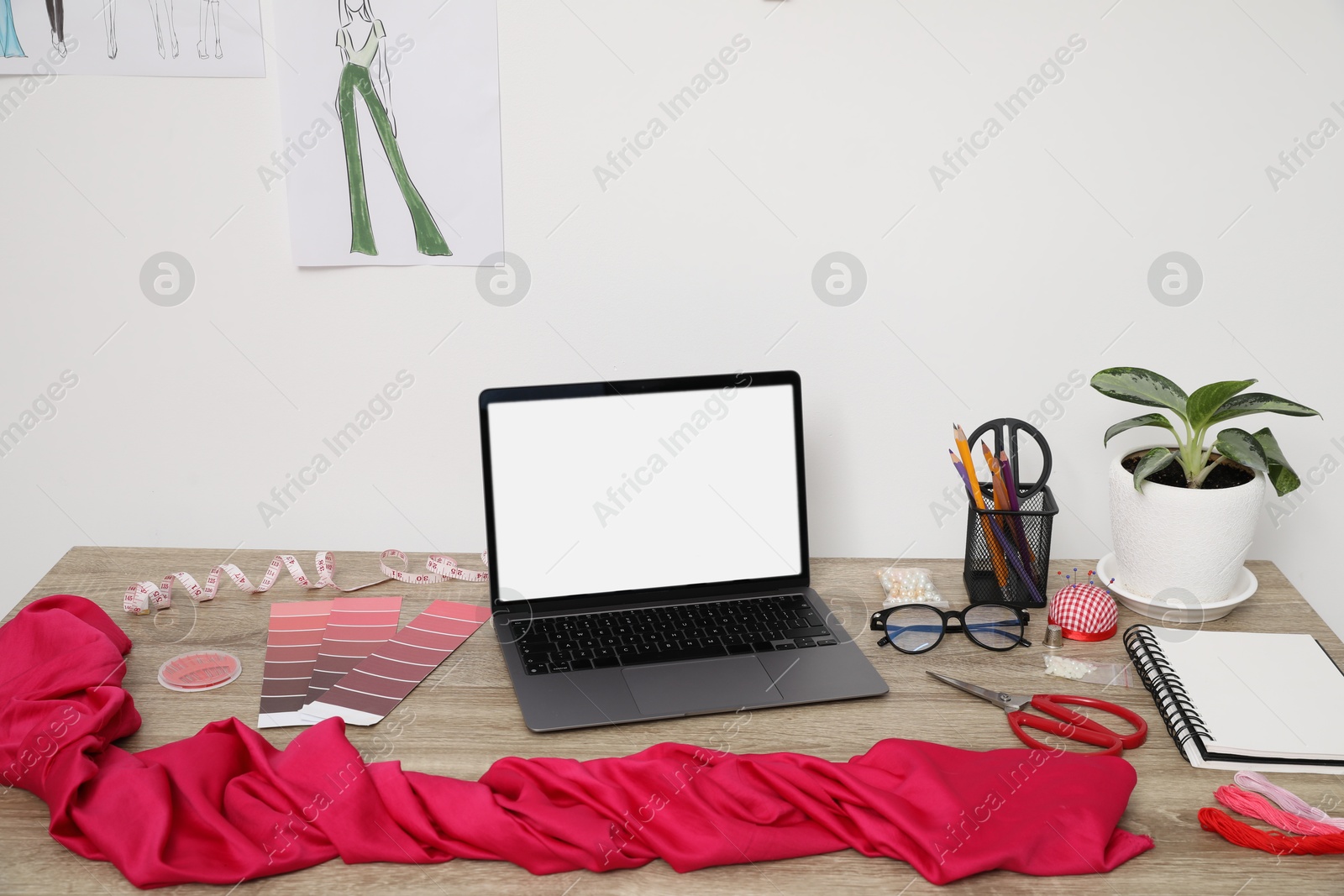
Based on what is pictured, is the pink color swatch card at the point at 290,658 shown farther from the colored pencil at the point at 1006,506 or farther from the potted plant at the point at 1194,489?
the potted plant at the point at 1194,489

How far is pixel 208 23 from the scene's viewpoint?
1.17m

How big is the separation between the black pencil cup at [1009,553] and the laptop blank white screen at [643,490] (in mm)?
207

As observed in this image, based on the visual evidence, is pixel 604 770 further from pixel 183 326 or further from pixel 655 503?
pixel 183 326

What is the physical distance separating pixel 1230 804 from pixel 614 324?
83 centimetres

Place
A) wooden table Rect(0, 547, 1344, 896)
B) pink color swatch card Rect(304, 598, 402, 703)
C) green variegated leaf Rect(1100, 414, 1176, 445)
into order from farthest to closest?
green variegated leaf Rect(1100, 414, 1176, 445)
pink color swatch card Rect(304, 598, 402, 703)
wooden table Rect(0, 547, 1344, 896)

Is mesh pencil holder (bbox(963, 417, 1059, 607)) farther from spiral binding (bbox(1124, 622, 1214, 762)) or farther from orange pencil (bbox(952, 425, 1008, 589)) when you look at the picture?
spiral binding (bbox(1124, 622, 1214, 762))

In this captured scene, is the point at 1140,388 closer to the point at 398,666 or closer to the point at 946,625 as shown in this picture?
the point at 946,625

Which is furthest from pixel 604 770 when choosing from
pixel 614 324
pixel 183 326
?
pixel 183 326

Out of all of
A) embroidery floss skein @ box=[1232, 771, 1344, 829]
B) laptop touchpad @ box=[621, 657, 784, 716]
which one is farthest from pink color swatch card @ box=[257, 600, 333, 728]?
embroidery floss skein @ box=[1232, 771, 1344, 829]

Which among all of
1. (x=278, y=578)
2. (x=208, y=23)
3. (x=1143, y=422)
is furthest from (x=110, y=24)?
(x=1143, y=422)

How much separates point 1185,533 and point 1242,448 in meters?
0.11

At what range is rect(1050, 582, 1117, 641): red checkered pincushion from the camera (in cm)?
107

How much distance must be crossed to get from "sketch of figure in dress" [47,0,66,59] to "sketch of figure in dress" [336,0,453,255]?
0.33 meters

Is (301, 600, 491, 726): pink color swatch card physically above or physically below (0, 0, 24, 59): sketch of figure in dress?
below
